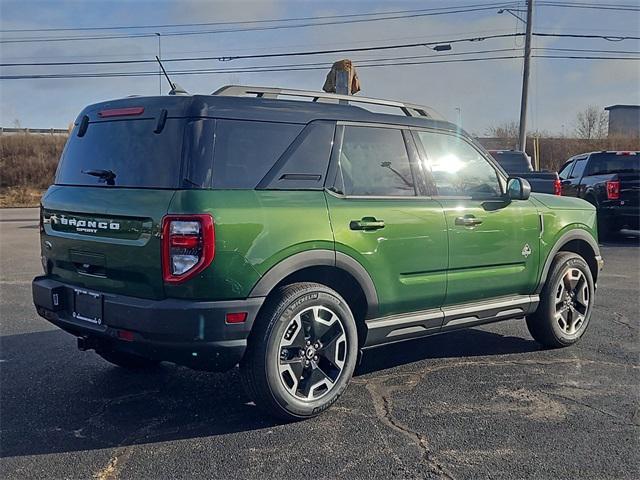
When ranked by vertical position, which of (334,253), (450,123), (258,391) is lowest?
(258,391)

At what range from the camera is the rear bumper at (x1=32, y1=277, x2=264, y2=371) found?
346 cm

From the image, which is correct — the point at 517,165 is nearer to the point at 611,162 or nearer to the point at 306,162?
the point at 611,162

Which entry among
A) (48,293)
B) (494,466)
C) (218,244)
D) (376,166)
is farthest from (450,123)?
(48,293)

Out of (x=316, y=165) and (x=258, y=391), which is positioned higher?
(x=316, y=165)

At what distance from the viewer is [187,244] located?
135 inches

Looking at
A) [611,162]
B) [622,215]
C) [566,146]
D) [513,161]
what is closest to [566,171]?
[611,162]

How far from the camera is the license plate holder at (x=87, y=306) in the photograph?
3.75 metres

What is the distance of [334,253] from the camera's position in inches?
156

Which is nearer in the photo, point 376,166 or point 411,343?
point 376,166

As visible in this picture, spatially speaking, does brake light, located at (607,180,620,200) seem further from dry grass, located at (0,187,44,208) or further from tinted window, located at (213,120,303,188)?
dry grass, located at (0,187,44,208)

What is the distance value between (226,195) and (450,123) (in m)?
2.15

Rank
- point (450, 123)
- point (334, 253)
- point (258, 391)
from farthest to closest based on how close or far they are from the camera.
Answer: point (450, 123) → point (334, 253) → point (258, 391)

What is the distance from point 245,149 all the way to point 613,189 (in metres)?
10.9

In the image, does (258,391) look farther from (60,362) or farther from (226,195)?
(60,362)
